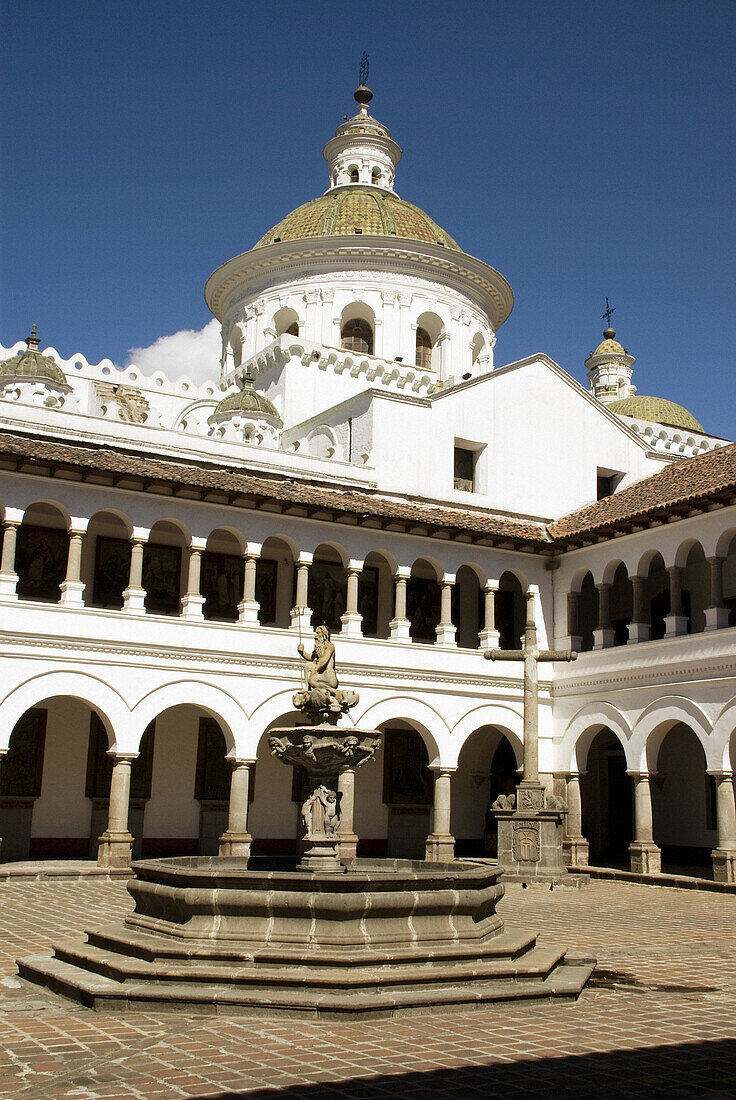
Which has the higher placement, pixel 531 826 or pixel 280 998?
pixel 531 826

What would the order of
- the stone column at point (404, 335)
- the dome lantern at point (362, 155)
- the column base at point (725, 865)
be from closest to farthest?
1. the column base at point (725, 865)
2. the stone column at point (404, 335)
3. the dome lantern at point (362, 155)

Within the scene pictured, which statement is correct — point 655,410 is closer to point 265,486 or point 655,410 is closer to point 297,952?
point 265,486

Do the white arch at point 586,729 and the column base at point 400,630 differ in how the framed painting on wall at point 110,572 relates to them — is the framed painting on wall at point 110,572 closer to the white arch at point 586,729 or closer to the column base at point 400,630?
the column base at point 400,630

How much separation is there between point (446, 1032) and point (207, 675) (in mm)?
14637

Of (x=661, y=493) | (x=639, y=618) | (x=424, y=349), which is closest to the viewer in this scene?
(x=639, y=618)

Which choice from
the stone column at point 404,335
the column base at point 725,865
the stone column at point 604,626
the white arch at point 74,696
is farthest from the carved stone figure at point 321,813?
the stone column at point 404,335

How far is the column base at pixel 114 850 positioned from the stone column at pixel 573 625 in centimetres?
1039

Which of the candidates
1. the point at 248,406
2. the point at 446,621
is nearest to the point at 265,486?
the point at 446,621

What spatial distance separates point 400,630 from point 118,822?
688cm

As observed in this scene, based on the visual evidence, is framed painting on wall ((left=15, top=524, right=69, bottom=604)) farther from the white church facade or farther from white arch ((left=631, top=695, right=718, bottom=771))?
white arch ((left=631, top=695, right=718, bottom=771))

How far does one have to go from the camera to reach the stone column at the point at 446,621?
24469 mm

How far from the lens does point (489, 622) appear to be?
24969 mm

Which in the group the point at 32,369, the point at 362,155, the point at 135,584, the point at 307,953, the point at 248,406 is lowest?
the point at 307,953

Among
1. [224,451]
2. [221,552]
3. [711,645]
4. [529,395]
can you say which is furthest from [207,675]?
[529,395]
